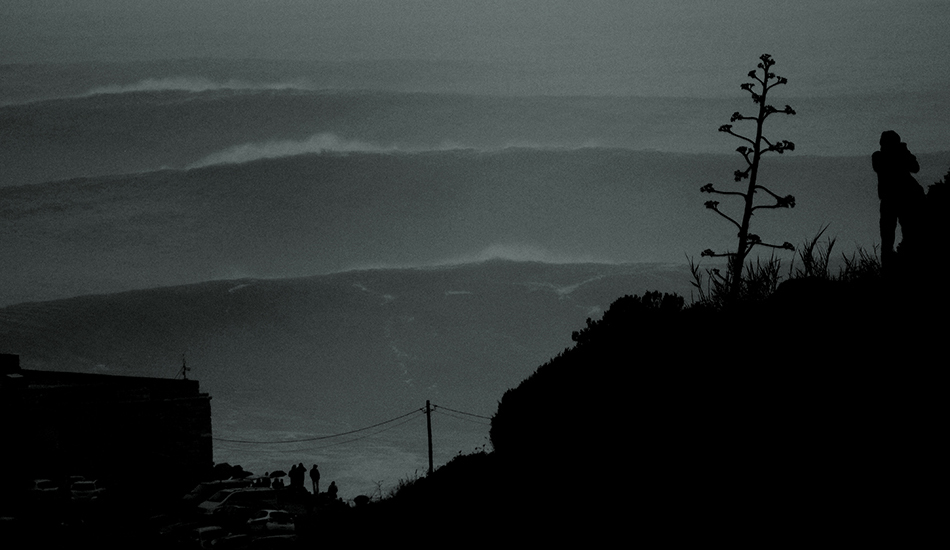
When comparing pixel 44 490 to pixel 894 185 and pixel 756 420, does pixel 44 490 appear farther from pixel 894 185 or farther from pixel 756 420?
pixel 894 185

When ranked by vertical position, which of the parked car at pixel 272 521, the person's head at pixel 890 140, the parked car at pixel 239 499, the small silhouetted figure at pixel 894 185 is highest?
the person's head at pixel 890 140

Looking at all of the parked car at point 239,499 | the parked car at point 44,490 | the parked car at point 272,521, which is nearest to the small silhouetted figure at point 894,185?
the parked car at point 272,521

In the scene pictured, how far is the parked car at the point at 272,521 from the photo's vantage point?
32031 mm

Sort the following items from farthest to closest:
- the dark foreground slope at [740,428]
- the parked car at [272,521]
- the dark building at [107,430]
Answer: the dark building at [107,430], the parked car at [272,521], the dark foreground slope at [740,428]

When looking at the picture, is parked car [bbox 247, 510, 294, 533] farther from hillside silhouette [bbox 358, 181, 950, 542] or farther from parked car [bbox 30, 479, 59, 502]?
hillside silhouette [bbox 358, 181, 950, 542]

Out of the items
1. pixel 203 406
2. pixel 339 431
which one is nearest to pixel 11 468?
pixel 203 406

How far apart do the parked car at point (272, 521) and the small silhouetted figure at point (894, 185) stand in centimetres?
1931

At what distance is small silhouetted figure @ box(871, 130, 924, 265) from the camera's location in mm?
15398

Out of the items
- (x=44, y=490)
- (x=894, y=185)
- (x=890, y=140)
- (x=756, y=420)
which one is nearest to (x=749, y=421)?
(x=756, y=420)

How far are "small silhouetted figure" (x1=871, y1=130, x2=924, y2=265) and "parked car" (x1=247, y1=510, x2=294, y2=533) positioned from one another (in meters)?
19.3

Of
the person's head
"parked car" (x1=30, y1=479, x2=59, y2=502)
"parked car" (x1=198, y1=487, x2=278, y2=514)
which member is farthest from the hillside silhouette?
"parked car" (x1=30, y1=479, x2=59, y2=502)

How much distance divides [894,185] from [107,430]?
116ft

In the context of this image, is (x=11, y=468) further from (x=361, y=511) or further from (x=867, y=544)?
(x=867, y=544)

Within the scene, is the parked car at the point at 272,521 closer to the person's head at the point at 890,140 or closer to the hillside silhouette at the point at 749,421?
the hillside silhouette at the point at 749,421
